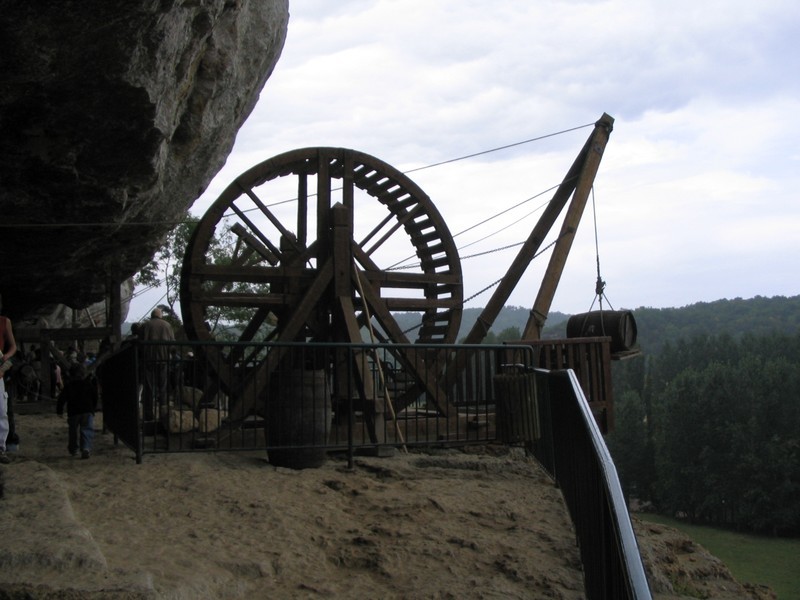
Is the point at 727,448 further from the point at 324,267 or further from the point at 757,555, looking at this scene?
the point at 324,267

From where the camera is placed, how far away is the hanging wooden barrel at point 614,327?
1152 cm

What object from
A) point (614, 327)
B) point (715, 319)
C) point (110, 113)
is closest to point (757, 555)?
point (614, 327)

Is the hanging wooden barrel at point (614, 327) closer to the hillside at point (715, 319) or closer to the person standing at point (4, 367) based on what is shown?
the person standing at point (4, 367)

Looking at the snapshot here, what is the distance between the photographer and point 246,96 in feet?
38.1

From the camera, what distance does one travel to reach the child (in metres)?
7.31

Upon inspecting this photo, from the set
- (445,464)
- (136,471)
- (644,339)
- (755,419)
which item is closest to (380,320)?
(445,464)

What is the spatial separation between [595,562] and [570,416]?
1295 mm

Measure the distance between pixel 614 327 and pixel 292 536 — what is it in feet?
25.5

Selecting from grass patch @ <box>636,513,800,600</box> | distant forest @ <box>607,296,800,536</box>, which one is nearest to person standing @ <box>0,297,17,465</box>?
grass patch @ <box>636,513,800,600</box>

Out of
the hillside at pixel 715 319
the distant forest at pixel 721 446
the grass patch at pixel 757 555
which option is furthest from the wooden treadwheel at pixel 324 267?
the hillside at pixel 715 319

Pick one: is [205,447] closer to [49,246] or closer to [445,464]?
[445,464]

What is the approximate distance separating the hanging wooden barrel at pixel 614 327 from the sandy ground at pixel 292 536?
4.98m

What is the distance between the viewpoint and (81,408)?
7.37 m

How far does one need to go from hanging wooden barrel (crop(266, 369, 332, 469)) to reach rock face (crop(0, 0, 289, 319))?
2861mm
